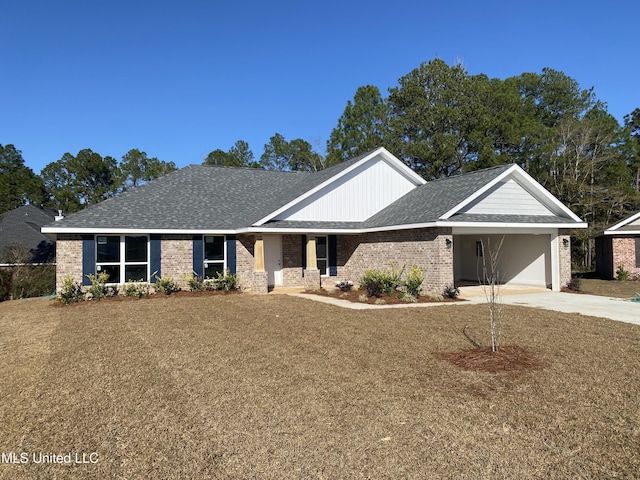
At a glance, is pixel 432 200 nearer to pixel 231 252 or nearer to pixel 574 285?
pixel 574 285

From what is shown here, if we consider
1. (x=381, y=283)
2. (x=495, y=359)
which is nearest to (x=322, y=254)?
(x=381, y=283)

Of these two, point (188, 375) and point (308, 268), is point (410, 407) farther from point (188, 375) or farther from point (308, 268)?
point (308, 268)

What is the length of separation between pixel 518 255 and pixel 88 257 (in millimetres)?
17256

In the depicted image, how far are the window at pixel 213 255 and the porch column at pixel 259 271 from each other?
1.63 m

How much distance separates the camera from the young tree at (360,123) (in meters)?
36.6

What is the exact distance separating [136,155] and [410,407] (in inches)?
1845

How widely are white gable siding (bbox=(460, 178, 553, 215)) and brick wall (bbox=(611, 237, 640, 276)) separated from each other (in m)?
7.30

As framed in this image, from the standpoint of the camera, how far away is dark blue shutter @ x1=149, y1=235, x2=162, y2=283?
16.3 metres

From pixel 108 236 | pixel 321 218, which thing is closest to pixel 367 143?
pixel 321 218

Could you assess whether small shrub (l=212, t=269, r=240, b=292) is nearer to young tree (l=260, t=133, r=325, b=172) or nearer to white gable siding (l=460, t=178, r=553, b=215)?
white gable siding (l=460, t=178, r=553, b=215)

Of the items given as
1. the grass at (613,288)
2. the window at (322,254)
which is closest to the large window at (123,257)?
the window at (322,254)

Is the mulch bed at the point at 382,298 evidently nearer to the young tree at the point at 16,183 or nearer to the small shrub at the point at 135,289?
the small shrub at the point at 135,289

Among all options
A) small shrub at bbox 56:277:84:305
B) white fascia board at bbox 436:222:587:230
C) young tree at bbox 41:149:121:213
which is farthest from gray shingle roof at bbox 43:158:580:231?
young tree at bbox 41:149:121:213

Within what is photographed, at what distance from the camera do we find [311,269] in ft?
58.0
